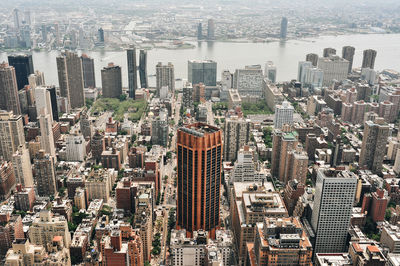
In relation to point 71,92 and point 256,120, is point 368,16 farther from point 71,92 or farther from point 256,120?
point 71,92

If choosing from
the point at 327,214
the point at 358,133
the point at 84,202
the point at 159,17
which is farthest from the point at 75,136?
the point at 159,17

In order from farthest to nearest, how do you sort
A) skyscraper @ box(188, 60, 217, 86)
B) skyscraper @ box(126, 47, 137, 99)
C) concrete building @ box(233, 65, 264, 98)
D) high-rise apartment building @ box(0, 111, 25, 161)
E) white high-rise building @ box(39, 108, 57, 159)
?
skyscraper @ box(188, 60, 217, 86) < concrete building @ box(233, 65, 264, 98) < skyscraper @ box(126, 47, 137, 99) < white high-rise building @ box(39, 108, 57, 159) < high-rise apartment building @ box(0, 111, 25, 161)

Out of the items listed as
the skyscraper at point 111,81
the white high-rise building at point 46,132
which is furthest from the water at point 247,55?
the white high-rise building at point 46,132

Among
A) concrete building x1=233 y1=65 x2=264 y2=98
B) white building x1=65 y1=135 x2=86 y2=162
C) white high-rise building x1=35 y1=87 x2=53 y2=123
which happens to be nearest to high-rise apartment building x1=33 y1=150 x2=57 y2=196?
white building x1=65 y1=135 x2=86 y2=162

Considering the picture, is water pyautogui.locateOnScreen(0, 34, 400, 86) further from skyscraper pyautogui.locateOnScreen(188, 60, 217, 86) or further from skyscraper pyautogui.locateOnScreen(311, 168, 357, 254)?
skyscraper pyautogui.locateOnScreen(311, 168, 357, 254)

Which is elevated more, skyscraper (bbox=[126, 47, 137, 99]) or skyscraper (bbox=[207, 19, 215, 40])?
skyscraper (bbox=[207, 19, 215, 40])
